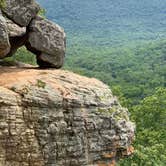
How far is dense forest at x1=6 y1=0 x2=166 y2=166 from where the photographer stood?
35.1m

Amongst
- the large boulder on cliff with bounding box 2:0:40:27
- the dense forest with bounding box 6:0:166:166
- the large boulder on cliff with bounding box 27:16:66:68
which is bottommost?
the dense forest with bounding box 6:0:166:166

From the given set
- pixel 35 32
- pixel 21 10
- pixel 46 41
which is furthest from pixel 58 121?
pixel 21 10

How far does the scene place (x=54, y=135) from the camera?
1758 centimetres

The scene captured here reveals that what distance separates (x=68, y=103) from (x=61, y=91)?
48cm

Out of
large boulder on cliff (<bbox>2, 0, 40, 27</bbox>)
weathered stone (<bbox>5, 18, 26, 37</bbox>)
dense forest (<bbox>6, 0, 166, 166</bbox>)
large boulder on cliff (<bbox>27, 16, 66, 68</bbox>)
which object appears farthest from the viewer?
dense forest (<bbox>6, 0, 166, 166</bbox>)

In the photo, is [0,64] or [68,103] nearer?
[68,103]

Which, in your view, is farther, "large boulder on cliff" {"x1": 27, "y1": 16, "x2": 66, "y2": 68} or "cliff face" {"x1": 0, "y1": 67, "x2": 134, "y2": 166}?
"large boulder on cliff" {"x1": 27, "y1": 16, "x2": 66, "y2": 68}

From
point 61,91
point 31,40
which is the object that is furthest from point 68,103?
point 31,40

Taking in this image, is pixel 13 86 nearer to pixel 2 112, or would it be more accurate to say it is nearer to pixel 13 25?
pixel 2 112

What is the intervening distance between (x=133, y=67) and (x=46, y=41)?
97.2 m

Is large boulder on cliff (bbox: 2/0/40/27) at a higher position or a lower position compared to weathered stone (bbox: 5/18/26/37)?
higher

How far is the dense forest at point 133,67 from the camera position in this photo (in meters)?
35.1

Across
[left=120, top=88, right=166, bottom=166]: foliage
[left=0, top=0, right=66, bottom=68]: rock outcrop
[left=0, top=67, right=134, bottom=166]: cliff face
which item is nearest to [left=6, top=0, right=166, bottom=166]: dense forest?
[left=120, top=88, right=166, bottom=166]: foliage

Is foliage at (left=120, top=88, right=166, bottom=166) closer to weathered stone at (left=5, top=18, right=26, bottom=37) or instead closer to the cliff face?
the cliff face
